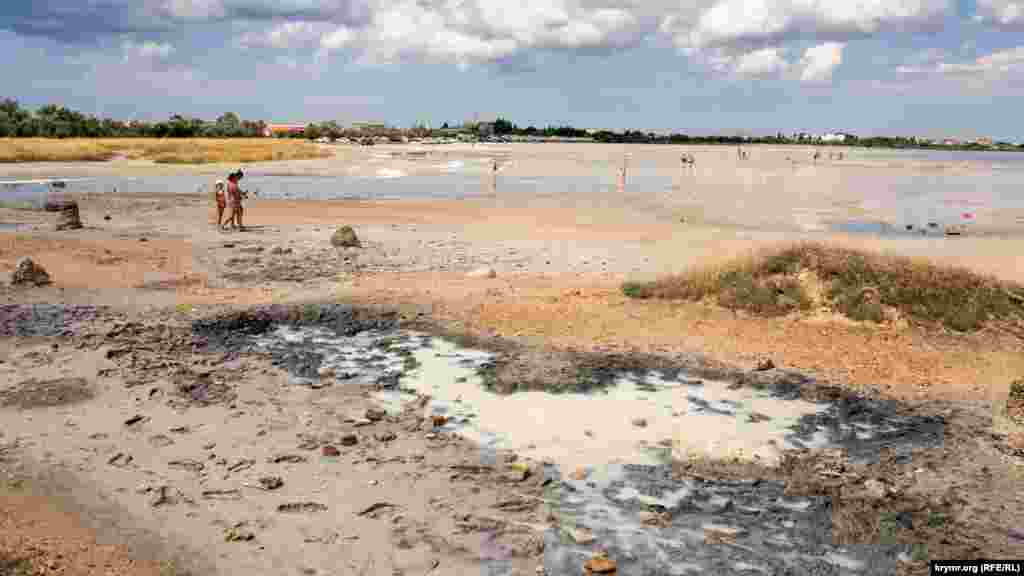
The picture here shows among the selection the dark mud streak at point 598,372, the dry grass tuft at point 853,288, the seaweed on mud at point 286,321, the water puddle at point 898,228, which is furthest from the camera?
the water puddle at point 898,228

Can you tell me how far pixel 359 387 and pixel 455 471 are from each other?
2.65m

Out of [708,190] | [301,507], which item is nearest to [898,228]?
[708,190]

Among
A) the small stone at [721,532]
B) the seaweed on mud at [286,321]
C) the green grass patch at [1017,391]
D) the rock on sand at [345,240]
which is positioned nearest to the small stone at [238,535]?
the small stone at [721,532]

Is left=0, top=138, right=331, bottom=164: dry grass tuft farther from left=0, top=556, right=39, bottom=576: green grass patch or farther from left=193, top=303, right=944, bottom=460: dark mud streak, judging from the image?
left=0, top=556, right=39, bottom=576: green grass patch

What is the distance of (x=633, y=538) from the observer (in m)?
5.96

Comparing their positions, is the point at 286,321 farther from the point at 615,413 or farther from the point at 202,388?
the point at 615,413

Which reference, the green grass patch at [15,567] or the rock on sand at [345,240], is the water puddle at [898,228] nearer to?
the rock on sand at [345,240]

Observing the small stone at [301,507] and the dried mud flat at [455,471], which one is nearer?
the dried mud flat at [455,471]

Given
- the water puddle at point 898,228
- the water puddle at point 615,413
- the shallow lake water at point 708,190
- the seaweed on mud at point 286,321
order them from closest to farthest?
the water puddle at point 615,413
the seaweed on mud at point 286,321
the water puddle at point 898,228
the shallow lake water at point 708,190

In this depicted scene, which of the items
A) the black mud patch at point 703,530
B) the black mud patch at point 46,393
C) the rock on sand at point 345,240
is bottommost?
the black mud patch at point 703,530

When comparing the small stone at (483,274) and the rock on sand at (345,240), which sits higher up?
the rock on sand at (345,240)

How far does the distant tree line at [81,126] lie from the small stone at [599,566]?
298ft

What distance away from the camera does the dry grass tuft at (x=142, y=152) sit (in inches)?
2378

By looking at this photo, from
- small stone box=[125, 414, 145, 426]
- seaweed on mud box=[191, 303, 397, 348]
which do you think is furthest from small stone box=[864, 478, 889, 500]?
seaweed on mud box=[191, 303, 397, 348]
